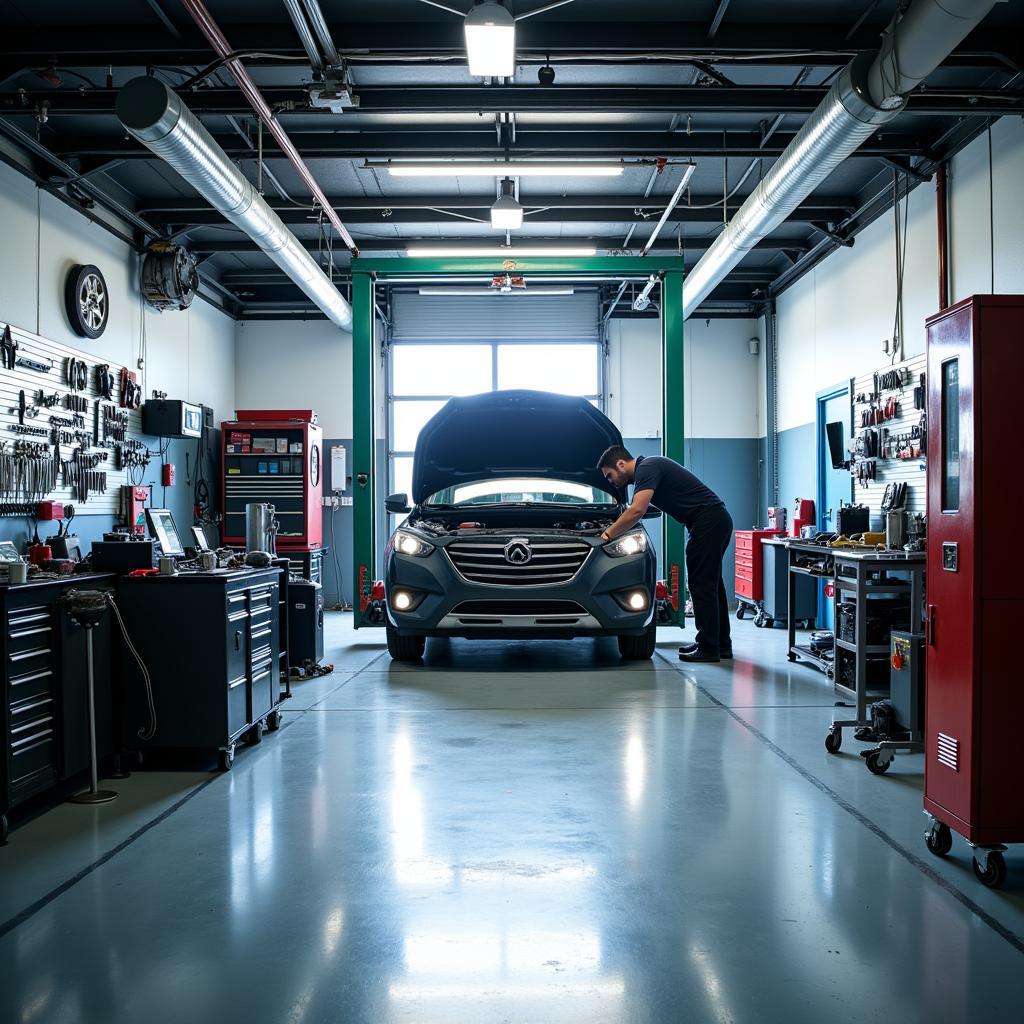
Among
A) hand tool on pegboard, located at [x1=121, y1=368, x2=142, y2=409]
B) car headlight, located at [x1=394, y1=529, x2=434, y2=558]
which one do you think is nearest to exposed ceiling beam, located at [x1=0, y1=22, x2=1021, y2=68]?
hand tool on pegboard, located at [x1=121, y1=368, x2=142, y2=409]

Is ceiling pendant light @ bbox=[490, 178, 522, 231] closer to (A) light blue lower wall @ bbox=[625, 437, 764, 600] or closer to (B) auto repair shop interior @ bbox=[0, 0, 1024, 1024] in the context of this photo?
(B) auto repair shop interior @ bbox=[0, 0, 1024, 1024]

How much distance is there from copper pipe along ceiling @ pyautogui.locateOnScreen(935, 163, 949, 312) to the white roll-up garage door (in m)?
5.61

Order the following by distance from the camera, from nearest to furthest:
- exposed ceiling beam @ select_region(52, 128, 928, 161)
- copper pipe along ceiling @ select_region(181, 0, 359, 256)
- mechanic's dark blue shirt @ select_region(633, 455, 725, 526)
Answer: copper pipe along ceiling @ select_region(181, 0, 359, 256) → mechanic's dark blue shirt @ select_region(633, 455, 725, 526) → exposed ceiling beam @ select_region(52, 128, 928, 161)

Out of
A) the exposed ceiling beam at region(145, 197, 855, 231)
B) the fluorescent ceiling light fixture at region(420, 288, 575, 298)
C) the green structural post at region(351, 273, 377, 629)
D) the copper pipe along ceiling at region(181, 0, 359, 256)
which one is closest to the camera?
the copper pipe along ceiling at region(181, 0, 359, 256)

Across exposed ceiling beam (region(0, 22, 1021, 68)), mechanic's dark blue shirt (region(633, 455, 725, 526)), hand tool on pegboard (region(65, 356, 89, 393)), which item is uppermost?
exposed ceiling beam (region(0, 22, 1021, 68))

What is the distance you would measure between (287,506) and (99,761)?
270 inches

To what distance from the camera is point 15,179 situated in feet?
20.9

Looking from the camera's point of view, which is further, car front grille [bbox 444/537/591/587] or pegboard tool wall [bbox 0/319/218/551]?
pegboard tool wall [bbox 0/319/218/551]

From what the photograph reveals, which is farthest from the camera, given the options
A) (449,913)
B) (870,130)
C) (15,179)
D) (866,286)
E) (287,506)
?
(287,506)

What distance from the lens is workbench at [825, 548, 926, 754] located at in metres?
4.05

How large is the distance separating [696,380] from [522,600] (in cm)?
699

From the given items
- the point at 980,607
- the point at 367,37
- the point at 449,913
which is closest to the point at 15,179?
the point at 367,37

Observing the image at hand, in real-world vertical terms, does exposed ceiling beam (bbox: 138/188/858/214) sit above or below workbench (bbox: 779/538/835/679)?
above

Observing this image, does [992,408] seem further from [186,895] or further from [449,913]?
[186,895]
